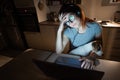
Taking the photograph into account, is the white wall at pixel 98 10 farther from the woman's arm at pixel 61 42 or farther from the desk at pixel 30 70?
the desk at pixel 30 70

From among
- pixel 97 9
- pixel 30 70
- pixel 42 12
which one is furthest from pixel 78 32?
pixel 42 12

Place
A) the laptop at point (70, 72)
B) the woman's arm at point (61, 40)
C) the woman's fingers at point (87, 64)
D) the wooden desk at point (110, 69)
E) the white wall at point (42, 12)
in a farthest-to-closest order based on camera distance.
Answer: the white wall at point (42, 12), the woman's arm at point (61, 40), the woman's fingers at point (87, 64), the wooden desk at point (110, 69), the laptop at point (70, 72)

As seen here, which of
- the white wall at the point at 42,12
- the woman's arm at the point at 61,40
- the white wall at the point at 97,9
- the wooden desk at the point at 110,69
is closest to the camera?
the wooden desk at the point at 110,69

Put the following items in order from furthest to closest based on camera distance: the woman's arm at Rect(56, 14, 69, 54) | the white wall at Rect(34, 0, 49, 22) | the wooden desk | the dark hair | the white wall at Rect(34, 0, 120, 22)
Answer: the white wall at Rect(34, 0, 49, 22)
the white wall at Rect(34, 0, 120, 22)
the woman's arm at Rect(56, 14, 69, 54)
the dark hair
the wooden desk

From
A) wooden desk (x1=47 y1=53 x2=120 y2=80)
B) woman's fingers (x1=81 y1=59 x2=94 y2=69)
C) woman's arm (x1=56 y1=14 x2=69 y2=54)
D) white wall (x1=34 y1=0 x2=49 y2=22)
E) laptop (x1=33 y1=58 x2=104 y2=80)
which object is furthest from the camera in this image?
white wall (x1=34 y1=0 x2=49 y2=22)

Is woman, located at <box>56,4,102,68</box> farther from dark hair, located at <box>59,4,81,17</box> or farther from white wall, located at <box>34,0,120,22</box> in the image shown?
white wall, located at <box>34,0,120,22</box>

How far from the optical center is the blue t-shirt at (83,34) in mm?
1177

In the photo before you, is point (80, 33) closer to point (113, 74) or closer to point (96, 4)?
point (113, 74)

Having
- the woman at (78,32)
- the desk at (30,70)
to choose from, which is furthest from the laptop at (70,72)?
the woman at (78,32)

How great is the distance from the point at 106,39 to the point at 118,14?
62 centimetres

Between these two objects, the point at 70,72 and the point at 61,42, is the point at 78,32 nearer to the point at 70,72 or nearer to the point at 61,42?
the point at 61,42

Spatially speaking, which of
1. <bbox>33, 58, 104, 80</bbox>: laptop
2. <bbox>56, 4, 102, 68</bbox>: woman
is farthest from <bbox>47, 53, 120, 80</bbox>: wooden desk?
<bbox>33, 58, 104, 80</bbox>: laptop

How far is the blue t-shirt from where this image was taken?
3.86 ft

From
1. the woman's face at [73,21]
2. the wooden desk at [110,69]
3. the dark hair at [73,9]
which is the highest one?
the dark hair at [73,9]
